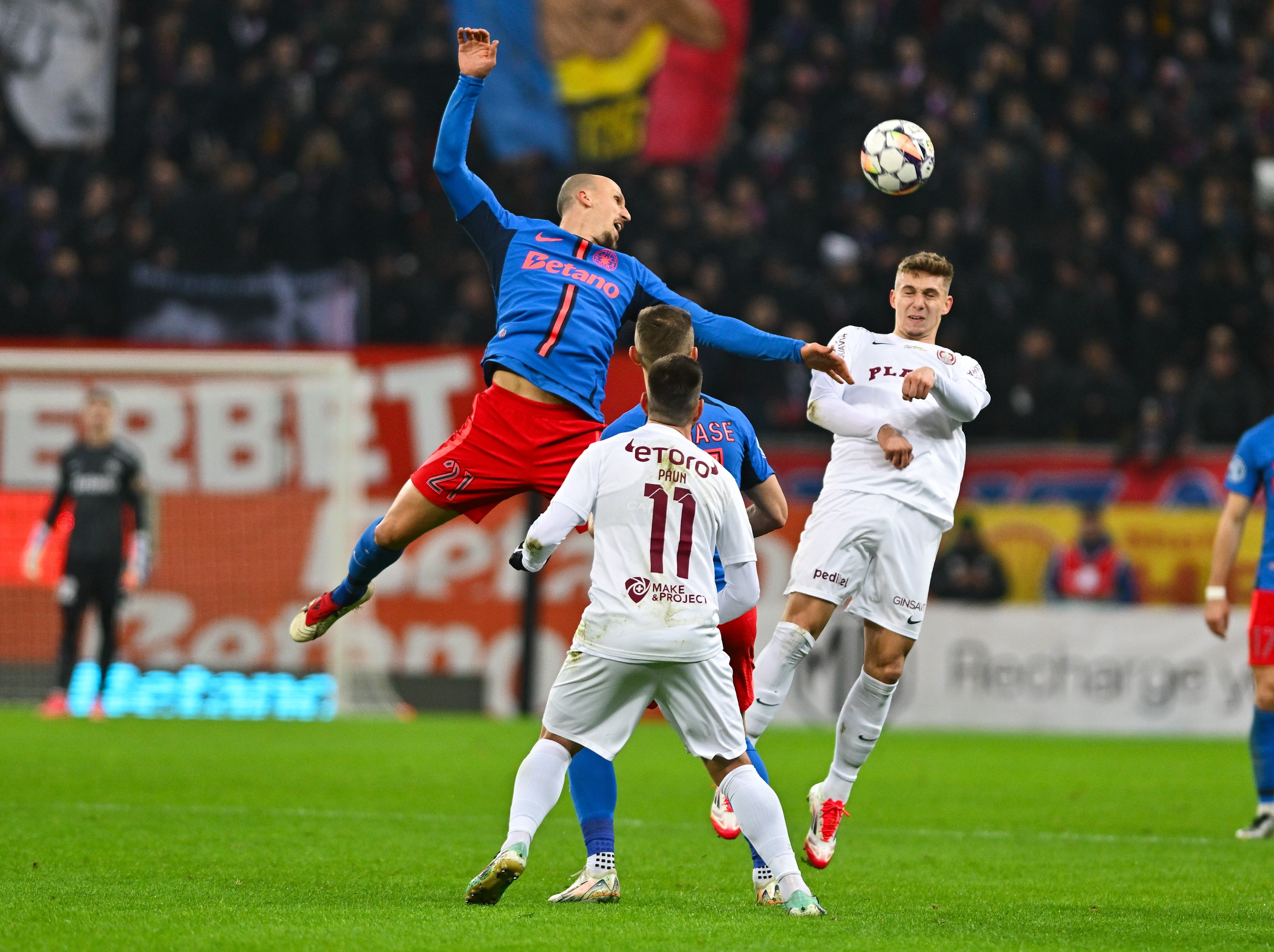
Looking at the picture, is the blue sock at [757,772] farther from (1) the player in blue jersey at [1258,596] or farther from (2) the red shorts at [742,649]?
(1) the player in blue jersey at [1258,596]

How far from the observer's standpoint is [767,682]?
7.76 metres

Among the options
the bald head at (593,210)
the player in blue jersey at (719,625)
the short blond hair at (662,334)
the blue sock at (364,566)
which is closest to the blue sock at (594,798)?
the player in blue jersey at (719,625)

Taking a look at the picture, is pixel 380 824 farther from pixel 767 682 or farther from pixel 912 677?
pixel 912 677

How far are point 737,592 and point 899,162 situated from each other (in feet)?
7.66

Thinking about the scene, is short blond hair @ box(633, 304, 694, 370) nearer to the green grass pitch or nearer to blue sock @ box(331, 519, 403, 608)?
blue sock @ box(331, 519, 403, 608)

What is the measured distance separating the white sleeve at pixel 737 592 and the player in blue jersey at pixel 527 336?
2.97ft

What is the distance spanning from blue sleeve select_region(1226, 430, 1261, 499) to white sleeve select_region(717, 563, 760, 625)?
3.85m

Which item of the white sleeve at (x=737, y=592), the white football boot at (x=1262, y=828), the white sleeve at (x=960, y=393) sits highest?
the white sleeve at (x=960, y=393)

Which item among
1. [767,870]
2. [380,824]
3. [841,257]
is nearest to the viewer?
[767,870]

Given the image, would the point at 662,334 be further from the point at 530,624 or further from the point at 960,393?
the point at 530,624

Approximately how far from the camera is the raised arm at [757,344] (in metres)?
7.01

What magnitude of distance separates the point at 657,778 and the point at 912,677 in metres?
5.41

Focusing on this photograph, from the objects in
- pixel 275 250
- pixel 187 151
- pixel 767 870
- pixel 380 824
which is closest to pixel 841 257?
pixel 275 250

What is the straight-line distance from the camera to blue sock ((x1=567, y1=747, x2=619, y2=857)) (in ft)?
21.9
